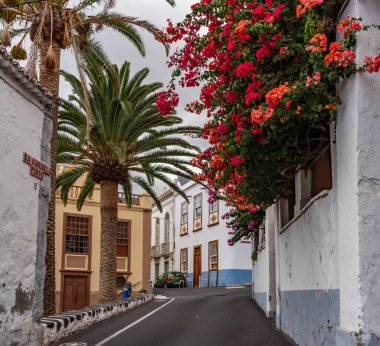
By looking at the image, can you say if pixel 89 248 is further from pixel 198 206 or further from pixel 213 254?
pixel 198 206

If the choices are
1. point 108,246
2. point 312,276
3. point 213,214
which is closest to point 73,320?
point 312,276

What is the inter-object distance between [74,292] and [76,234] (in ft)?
10.4

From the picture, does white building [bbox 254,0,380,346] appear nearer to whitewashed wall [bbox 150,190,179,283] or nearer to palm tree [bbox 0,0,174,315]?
palm tree [bbox 0,0,174,315]

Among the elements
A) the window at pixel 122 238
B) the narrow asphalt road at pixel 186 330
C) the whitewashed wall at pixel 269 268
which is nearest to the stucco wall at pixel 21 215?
the narrow asphalt road at pixel 186 330

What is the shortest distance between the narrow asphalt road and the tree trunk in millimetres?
1272

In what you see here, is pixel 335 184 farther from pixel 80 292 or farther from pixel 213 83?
pixel 80 292

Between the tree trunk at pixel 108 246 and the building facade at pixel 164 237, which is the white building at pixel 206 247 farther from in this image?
the tree trunk at pixel 108 246

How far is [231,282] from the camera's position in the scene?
121 ft

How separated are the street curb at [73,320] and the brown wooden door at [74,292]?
11.8 m

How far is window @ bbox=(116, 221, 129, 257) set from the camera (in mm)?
33438

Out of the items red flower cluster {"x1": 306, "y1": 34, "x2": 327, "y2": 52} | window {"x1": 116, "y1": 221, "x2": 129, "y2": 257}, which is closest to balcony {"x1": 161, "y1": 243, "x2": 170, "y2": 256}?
window {"x1": 116, "y1": 221, "x2": 129, "y2": 257}

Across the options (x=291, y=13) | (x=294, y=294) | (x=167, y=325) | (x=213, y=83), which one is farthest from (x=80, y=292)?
(x=291, y=13)

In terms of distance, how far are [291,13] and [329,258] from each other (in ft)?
10.7

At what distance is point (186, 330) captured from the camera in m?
13.3
